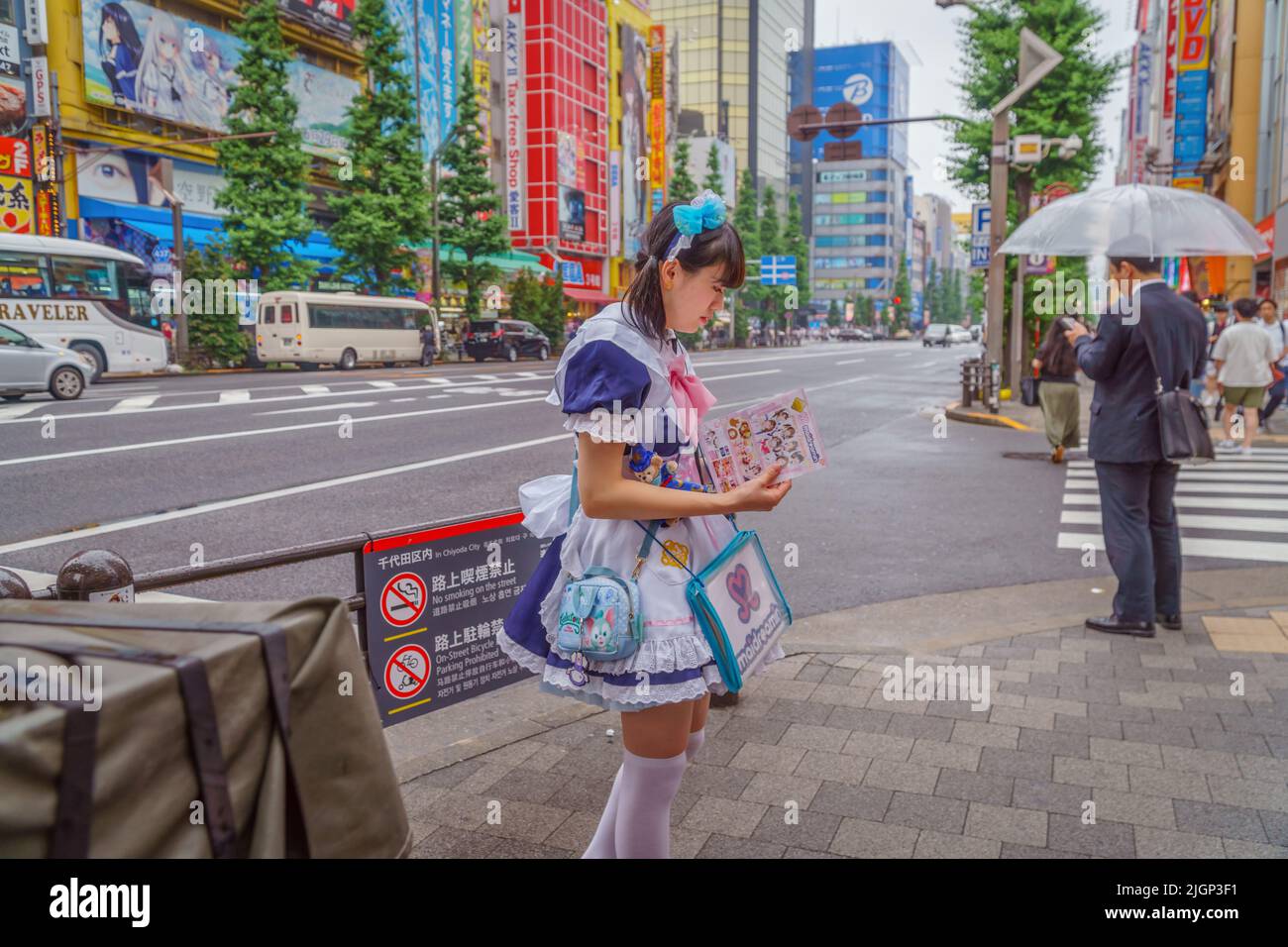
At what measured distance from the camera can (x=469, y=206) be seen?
135 ft

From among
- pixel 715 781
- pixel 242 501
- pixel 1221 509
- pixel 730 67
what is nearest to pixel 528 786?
pixel 715 781

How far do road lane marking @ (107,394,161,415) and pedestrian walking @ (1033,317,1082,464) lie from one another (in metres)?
12.2

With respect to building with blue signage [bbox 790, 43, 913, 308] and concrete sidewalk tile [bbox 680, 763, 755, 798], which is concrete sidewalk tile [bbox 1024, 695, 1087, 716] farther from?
building with blue signage [bbox 790, 43, 913, 308]

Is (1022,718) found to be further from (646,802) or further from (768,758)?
(646,802)

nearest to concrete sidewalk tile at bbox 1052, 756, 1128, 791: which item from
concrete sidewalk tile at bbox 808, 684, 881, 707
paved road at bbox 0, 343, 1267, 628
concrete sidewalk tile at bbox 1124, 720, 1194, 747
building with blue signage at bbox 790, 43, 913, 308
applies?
concrete sidewalk tile at bbox 1124, 720, 1194, 747

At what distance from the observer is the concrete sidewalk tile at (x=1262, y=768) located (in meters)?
3.40

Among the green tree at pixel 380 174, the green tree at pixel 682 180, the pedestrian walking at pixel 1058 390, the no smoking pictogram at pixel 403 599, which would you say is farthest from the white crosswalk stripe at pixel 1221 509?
the green tree at pixel 682 180

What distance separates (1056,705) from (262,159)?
103 ft

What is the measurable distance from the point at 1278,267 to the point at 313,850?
28.2 metres

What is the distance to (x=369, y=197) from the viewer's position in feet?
116

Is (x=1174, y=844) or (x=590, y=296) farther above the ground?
(x=590, y=296)

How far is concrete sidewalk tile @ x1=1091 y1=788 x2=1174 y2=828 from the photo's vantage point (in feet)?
10.1

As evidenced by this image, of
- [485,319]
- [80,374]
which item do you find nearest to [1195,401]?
[80,374]
